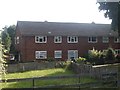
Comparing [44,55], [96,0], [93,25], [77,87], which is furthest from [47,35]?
[77,87]

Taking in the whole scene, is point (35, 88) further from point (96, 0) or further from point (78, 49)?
point (78, 49)

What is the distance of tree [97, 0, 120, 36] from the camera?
3966 centimetres

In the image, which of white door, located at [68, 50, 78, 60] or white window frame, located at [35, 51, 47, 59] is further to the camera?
white door, located at [68, 50, 78, 60]

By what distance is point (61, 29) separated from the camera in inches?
2365

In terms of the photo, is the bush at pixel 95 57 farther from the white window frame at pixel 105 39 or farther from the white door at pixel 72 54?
the white window frame at pixel 105 39

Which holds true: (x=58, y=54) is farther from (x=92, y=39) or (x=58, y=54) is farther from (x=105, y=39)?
(x=105, y=39)

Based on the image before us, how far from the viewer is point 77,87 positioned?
2219cm

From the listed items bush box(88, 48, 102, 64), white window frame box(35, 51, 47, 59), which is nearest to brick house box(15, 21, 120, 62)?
white window frame box(35, 51, 47, 59)

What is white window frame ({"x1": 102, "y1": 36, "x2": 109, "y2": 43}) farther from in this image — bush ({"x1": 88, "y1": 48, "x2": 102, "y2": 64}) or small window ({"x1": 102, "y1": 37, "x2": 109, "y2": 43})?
bush ({"x1": 88, "y1": 48, "x2": 102, "y2": 64})

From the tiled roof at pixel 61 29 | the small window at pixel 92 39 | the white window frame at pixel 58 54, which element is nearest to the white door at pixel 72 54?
the white window frame at pixel 58 54

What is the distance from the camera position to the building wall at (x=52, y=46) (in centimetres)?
5622

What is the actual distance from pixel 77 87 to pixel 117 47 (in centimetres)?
4184

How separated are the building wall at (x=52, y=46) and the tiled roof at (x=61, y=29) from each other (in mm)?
988

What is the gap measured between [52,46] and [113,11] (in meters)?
19.4
